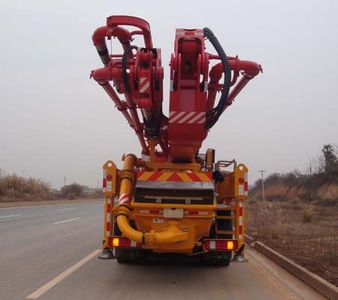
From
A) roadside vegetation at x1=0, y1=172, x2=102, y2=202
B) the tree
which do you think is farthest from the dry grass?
the tree

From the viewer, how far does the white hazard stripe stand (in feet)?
26.9

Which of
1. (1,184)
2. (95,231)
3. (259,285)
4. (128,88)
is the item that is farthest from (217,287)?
(1,184)

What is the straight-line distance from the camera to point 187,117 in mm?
8227

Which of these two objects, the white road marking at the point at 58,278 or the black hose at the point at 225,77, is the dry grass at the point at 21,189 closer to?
the white road marking at the point at 58,278

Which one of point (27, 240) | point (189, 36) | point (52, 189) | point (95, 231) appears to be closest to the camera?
point (189, 36)

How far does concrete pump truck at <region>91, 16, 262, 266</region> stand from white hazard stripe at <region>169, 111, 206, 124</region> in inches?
0.6

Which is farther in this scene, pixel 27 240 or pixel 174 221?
pixel 27 240

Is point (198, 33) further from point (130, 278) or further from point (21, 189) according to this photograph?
point (21, 189)

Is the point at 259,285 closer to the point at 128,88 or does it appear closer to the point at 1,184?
the point at 128,88

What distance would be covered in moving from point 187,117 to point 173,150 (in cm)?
99

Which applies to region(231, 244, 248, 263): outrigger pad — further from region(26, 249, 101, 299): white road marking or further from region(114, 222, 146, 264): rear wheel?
region(26, 249, 101, 299): white road marking

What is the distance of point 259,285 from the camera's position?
27.8 feet

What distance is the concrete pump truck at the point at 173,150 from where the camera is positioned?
810 centimetres

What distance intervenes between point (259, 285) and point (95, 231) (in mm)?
10161
